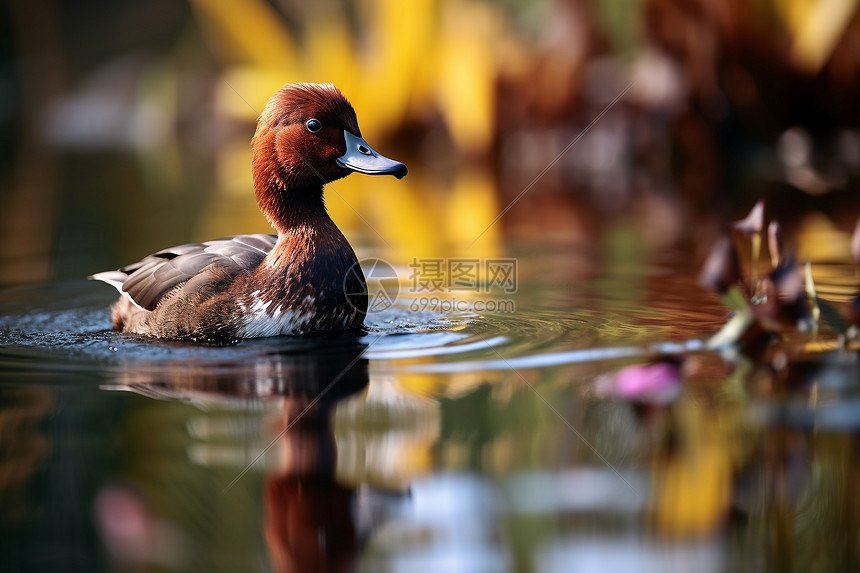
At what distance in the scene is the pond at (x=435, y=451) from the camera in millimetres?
2158

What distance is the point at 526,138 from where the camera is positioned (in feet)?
34.7

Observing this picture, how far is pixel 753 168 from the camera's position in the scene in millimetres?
9289

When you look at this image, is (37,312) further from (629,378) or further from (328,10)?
(328,10)

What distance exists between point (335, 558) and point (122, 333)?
2.64m

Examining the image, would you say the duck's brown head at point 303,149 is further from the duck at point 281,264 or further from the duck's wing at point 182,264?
the duck's wing at point 182,264

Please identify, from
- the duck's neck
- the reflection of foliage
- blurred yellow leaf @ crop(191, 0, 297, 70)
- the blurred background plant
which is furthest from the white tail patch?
blurred yellow leaf @ crop(191, 0, 297, 70)

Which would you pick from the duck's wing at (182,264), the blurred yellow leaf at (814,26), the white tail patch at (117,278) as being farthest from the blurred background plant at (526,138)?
the duck's wing at (182,264)

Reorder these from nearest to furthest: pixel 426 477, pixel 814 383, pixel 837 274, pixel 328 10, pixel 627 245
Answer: pixel 426 477, pixel 814 383, pixel 837 274, pixel 627 245, pixel 328 10

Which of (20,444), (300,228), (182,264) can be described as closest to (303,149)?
(300,228)

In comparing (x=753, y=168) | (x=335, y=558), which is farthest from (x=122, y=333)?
(x=753, y=168)

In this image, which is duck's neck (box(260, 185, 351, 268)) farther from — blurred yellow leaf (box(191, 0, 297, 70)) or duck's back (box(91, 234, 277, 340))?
blurred yellow leaf (box(191, 0, 297, 70))

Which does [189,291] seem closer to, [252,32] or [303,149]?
[303,149]

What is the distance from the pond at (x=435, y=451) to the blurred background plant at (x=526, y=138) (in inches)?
87.4

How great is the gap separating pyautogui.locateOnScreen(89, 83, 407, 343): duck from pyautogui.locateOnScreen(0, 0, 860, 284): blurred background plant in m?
1.52
